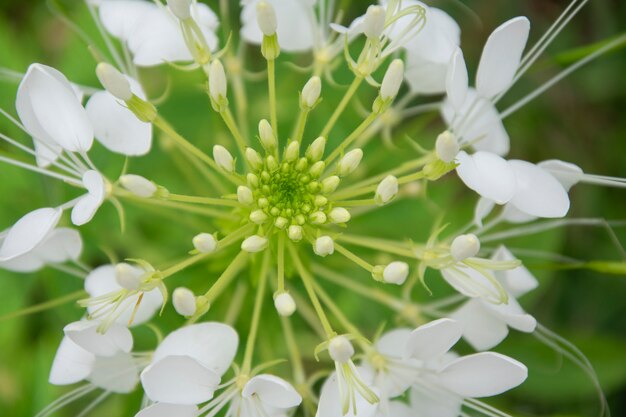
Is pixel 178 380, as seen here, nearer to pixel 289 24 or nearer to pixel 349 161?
pixel 349 161

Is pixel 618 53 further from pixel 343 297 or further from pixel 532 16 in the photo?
pixel 343 297

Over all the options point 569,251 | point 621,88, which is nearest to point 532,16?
point 621,88

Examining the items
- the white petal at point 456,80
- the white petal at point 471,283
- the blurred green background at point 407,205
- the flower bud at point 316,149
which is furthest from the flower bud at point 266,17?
the white petal at point 471,283

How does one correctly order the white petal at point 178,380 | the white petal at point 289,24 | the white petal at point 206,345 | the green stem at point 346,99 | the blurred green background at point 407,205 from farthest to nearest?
the blurred green background at point 407,205 < the white petal at point 289,24 < the green stem at point 346,99 < the white petal at point 206,345 < the white petal at point 178,380

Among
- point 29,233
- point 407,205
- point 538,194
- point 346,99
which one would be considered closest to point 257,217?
point 346,99

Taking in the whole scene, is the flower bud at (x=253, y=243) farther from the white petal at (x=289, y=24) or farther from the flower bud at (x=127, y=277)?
the white petal at (x=289, y=24)

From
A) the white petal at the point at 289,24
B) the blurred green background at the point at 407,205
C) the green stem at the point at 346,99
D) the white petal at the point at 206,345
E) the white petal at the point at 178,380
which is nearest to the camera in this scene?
the white petal at the point at 178,380
